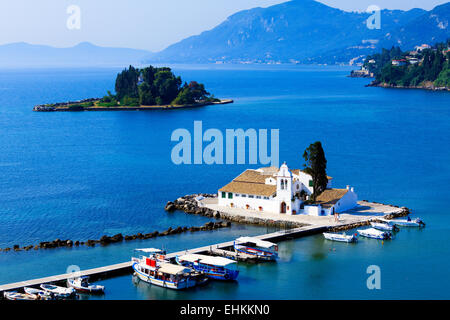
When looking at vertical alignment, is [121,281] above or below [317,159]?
below

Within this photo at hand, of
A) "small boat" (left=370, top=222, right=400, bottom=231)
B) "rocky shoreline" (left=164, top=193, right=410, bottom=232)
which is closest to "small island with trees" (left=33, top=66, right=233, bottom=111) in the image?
"rocky shoreline" (left=164, top=193, right=410, bottom=232)

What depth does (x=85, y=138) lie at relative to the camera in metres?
Answer: 102

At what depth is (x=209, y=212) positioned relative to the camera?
5238 centimetres

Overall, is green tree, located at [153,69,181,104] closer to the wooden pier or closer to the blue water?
the blue water

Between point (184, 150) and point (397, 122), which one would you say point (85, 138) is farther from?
point (397, 122)

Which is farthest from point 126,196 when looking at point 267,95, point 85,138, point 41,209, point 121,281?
point 267,95

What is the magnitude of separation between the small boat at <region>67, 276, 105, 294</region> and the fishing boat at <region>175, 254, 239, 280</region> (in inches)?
226

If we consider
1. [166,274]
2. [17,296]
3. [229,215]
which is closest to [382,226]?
[229,215]

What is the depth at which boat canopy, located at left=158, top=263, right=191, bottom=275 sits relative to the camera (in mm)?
36594

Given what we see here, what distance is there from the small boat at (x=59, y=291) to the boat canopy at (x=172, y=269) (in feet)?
16.7

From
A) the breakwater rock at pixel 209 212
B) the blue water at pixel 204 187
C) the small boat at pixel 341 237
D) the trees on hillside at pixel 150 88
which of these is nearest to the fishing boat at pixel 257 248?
the blue water at pixel 204 187

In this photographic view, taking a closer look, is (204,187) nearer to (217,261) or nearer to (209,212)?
(209,212)

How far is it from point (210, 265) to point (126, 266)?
5133 mm

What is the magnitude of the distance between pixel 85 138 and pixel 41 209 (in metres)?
47.6
